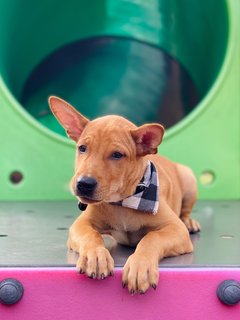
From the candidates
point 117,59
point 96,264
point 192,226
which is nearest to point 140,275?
point 96,264

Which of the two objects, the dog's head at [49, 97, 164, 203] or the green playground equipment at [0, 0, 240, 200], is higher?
Result: the green playground equipment at [0, 0, 240, 200]

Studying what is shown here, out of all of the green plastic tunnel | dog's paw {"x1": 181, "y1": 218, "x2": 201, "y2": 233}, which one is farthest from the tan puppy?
the green plastic tunnel

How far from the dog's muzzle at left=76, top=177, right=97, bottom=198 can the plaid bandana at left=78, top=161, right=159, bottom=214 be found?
0.58 ft

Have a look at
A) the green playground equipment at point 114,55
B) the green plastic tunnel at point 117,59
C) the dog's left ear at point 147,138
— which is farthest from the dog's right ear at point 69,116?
the green plastic tunnel at point 117,59

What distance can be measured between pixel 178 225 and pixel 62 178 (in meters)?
1.18

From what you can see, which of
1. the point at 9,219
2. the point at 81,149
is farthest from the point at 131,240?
the point at 9,219

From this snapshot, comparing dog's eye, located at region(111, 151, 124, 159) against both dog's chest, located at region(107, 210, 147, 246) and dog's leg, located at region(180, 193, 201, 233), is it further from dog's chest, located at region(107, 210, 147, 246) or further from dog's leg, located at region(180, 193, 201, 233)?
dog's leg, located at region(180, 193, 201, 233)

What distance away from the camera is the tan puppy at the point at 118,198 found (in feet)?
4.58

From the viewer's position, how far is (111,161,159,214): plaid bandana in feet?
5.26

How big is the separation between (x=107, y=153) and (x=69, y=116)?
18 cm

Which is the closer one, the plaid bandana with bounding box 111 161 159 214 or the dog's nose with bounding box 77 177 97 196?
the dog's nose with bounding box 77 177 97 196

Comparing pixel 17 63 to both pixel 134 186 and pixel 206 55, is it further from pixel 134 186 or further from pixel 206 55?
pixel 134 186

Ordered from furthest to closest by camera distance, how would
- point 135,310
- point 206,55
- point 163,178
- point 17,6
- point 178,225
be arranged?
point 206,55
point 17,6
point 163,178
point 178,225
point 135,310

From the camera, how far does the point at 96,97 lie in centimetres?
364
